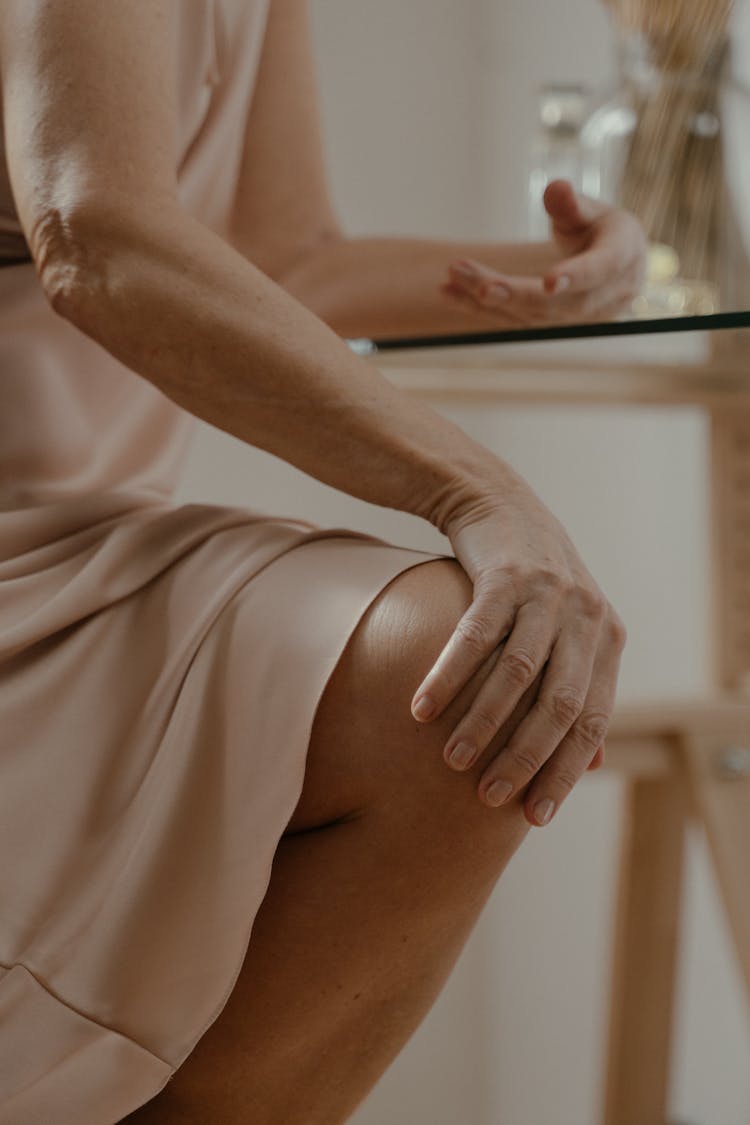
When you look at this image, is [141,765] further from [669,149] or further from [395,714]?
[669,149]

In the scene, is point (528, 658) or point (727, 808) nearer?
point (528, 658)

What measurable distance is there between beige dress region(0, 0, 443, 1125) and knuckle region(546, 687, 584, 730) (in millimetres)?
110

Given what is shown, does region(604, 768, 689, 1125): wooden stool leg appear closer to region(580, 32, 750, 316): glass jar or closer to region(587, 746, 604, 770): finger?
region(580, 32, 750, 316): glass jar

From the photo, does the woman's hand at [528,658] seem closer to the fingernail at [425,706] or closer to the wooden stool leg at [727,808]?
the fingernail at [425,706]

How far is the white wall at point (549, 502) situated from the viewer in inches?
77.1

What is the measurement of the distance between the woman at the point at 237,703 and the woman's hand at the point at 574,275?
25 centimetres

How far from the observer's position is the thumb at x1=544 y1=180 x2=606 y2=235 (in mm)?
1026

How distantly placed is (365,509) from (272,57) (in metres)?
1.10

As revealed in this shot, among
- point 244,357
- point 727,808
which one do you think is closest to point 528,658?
point 244,357

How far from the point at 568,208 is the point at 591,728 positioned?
0.45 m

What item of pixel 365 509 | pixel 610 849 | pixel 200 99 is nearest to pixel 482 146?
pixel 365 509

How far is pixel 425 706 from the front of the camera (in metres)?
0.71

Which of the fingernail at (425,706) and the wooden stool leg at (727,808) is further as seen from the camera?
the wooden stool leg at (727,808)

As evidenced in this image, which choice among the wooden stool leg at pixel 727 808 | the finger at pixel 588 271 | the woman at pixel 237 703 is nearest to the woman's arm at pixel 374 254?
the finger at pixel 588 271
